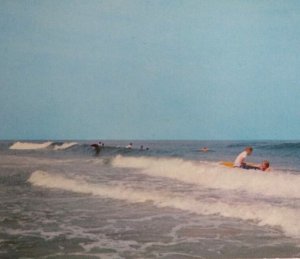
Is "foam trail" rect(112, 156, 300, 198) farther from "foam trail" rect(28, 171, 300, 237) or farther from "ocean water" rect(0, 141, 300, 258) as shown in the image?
"foam trail" rect(28, 171, 300, 237)

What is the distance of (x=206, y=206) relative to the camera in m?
4.86

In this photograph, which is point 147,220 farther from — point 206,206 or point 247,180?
point 247,180

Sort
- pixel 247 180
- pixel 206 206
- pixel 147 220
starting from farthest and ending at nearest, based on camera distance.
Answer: pixel 247 180 < pixel 206 206 < pixel 147 220

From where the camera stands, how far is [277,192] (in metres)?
6.44

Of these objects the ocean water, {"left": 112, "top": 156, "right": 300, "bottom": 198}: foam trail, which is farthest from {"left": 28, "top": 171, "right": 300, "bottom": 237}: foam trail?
{"left": 112, "top": 156, "right": 300, "bottom": 198}: foam trail

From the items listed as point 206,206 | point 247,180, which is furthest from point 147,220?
point 247,180

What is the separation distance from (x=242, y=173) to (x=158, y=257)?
5229 mm

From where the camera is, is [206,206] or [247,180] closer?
[206,206]

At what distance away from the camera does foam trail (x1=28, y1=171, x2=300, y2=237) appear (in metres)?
4.09

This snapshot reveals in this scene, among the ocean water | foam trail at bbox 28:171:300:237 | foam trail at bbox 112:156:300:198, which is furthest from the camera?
foam trail at bbox 112:156:300:198

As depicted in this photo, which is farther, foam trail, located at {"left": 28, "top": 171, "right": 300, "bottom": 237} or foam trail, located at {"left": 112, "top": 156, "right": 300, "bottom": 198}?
foam trail, located at {"left": 112, "top": 156, "right": 300, "bottom": 198}

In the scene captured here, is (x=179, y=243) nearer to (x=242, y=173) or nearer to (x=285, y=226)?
(x=285, y=226)

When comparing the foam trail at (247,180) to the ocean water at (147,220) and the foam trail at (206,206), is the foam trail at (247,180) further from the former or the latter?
the foam trail at (206,206)

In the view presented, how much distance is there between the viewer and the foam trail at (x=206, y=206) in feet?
13.4
